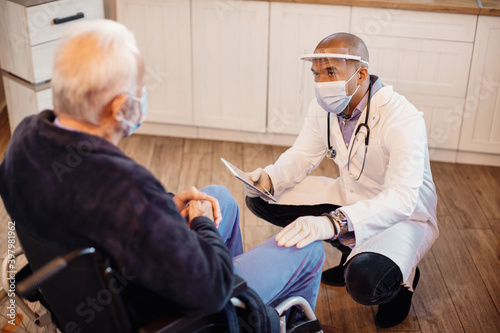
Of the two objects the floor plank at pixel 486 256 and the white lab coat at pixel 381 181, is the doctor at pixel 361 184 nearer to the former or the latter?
the white lab coat at pixel 381 181

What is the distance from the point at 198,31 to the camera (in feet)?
9.98

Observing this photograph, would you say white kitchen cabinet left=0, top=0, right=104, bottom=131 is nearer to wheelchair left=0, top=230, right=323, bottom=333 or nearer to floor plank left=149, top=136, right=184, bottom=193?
floor plank left=149, top=136, right=184, bottom=193

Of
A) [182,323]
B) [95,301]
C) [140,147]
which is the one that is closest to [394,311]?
[182,323]

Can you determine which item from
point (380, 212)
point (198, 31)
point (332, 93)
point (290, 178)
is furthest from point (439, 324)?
point (198, 31)

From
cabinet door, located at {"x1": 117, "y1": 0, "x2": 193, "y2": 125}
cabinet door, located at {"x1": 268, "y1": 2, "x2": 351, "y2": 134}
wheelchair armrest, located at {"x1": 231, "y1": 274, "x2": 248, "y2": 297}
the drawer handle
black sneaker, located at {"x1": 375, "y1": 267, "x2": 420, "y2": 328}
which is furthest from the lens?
cabinet door, located at {"x1": 117, "y1": 0, "x2": 193, "y2": 125}

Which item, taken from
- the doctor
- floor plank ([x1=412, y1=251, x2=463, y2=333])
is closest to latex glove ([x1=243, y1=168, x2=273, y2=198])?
the doctor

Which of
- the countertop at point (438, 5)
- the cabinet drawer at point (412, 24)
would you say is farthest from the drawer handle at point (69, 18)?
the cabinet drawer at point (412, 24)

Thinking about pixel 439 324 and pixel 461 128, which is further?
pixel 461 128

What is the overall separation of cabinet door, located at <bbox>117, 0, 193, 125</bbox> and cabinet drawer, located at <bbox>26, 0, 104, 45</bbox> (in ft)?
0.77

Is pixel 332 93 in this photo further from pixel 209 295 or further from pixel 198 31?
pixel 198 31

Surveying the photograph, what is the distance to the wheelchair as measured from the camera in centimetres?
111

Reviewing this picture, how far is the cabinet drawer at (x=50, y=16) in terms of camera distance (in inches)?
107

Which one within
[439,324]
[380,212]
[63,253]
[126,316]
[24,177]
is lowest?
[439,324]

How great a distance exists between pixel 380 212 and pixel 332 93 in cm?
41
